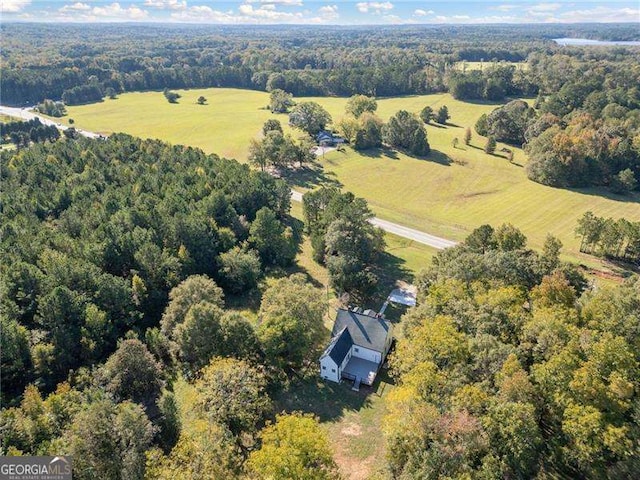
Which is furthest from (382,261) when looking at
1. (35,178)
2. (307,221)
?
(35,178)

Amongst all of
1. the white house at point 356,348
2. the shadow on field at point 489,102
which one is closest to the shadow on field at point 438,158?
the shadow on field at point 489,102

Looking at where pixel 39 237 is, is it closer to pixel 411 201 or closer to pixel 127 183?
pixel 127 183

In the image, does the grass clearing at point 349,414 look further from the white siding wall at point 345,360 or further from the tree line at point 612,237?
the tree line at point 612,237

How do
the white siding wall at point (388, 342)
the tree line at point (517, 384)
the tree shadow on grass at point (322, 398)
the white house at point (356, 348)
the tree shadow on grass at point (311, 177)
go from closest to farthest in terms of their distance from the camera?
the tree line at point (517, 384) → the tree shadow on grass at point (322, 398) → the white house at point (356, 348) → the white siding wall at point (388, 342) → the tree shadow on grass at point (311, 177)

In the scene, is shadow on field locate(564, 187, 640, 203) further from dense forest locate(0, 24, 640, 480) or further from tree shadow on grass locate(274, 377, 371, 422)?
tree shadow on grass locate(274, 377, 371, 422)

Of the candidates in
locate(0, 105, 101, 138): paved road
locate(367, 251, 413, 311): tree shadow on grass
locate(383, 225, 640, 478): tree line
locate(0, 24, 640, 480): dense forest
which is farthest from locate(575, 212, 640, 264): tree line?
locate(0, 105, 101, 138): paved road

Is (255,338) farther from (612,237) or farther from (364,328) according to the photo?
(612,237)

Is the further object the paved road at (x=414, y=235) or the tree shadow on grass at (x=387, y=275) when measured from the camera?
the paved road at (x=414, y=235)

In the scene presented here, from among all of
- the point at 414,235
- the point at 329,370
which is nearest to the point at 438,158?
the point at 414,235
